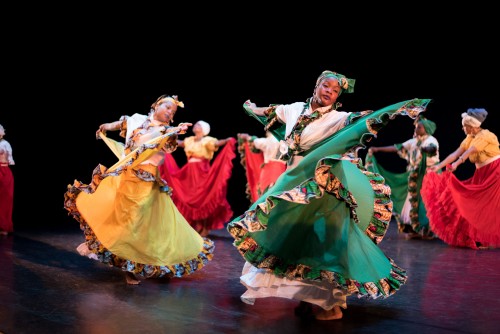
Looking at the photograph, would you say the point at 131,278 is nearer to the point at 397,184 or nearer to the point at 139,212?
the point at 139,212

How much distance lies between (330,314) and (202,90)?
269 inches

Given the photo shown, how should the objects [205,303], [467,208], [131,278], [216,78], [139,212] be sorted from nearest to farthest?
[205,303]
[131,278]
[139,212]
[467,208]
[216,78]

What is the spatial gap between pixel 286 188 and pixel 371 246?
0.57 meters

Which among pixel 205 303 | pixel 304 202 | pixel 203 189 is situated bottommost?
pixel 203 189

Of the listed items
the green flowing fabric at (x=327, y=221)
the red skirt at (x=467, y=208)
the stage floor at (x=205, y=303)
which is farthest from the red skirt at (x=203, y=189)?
the green flowing fabric at (x=327, y=221)

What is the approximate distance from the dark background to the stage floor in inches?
157

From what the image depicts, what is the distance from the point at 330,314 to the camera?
119 inches

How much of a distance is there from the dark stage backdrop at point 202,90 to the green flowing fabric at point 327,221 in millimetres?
5772

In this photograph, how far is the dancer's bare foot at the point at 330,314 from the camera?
3008 mm

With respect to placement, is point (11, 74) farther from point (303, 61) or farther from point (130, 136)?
point (130, 136)

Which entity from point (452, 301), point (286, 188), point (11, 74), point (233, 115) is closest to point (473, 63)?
point (233, 115)

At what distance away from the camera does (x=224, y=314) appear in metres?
3.14

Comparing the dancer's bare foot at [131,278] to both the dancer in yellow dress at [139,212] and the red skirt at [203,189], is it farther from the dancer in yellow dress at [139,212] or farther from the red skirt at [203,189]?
the red skirt at [203,189]

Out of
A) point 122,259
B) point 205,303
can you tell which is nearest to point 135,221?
point 122,259
